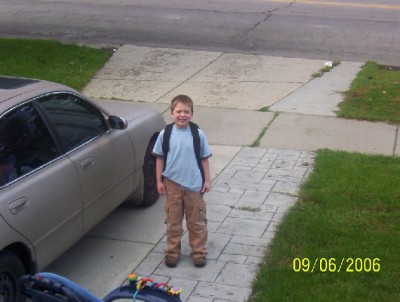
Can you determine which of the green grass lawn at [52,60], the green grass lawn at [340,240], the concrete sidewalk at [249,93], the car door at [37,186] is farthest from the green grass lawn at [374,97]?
the car door at [37,186]

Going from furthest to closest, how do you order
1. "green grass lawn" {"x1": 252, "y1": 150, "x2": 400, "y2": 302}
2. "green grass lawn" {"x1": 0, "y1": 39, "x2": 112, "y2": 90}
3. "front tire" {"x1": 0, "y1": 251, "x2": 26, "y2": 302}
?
1. "green grass lawn" {"x1": 0, "y1": 39, "x2": 112, "y2": 90}
2. "green grass lawn" {"x1": 252, "y1": 150, "x2": 400, "y2": 302}
3. "front tire" {"x1": 0, "y1": 251, "x2": 26, "y2": 302}

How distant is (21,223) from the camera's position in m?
5.03

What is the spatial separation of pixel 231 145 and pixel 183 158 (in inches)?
132

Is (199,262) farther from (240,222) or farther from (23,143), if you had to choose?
(23,143)

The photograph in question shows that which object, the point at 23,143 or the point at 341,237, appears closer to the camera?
the point at 23,143

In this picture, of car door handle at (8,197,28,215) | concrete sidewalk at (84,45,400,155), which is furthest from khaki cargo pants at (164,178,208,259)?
concrete sidewalk at (84,45,400,155)

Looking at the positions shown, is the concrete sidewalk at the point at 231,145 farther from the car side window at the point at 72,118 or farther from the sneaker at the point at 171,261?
the car side window at the point at 72,118

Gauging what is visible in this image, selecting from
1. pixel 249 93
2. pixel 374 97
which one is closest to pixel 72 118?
pixel 249 93

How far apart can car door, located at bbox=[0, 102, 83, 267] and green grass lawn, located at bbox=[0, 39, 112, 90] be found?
6.15m

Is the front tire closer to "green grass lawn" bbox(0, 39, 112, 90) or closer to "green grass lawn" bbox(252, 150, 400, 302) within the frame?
"green grass lawn" bbox(252, 150, 400, 302)

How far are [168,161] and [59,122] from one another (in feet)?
2.87

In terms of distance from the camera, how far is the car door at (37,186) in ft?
16.7
